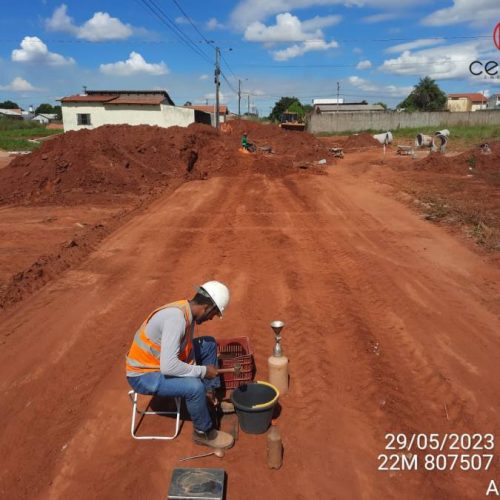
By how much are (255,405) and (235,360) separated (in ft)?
1.80

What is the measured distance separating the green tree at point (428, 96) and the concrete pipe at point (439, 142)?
37062 millimetres

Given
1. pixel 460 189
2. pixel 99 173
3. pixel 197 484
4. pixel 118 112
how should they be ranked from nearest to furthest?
pixel 197 484 < pixel 460 189 < pixel 99 173 < pixel 118 112

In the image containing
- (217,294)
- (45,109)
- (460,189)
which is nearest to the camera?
(217,294)

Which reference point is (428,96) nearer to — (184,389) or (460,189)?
(460,189)

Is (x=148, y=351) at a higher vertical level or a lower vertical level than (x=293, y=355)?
higher

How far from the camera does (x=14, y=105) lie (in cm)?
11256

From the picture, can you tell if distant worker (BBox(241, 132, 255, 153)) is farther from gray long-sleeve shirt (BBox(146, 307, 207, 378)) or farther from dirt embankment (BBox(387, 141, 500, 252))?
gray long-sleeve shirt (BBox(146, 307, 207, 378))

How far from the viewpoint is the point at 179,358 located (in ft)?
11.7

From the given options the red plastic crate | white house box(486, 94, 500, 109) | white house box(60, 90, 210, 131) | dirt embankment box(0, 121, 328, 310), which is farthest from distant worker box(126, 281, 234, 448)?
white house box(486, 94, 500, 109)

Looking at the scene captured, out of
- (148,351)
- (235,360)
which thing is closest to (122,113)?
(235,360)

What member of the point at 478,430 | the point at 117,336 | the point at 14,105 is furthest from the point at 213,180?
the point at 14,105

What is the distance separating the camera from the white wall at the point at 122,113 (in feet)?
119

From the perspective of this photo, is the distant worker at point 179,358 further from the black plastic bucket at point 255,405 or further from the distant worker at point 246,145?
the distant worker at point 246,145

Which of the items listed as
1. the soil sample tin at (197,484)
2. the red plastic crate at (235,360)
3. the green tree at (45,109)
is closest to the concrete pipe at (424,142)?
the red plastic crate at (235,360)
